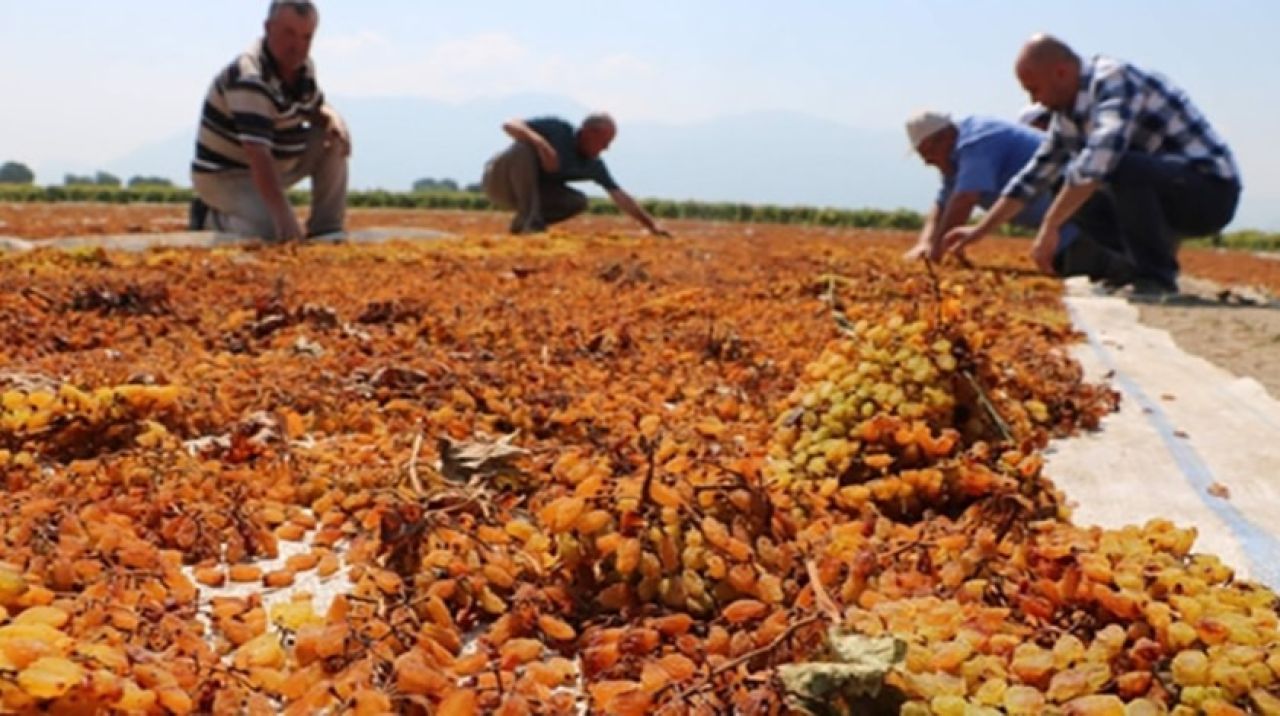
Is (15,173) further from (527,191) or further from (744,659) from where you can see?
(744,659)

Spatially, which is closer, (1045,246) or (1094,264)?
(1045,246)

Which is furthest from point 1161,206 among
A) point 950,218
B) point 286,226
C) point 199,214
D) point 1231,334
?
point 199,214

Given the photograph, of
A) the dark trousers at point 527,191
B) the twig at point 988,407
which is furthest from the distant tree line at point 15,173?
the twig at point 988,407

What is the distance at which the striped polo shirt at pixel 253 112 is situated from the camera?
777 cm

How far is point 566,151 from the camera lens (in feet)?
37.7

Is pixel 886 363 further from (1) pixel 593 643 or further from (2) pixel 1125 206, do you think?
(2) pixel 1125 206

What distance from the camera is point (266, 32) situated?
793 cm

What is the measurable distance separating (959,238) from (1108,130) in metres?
1.27

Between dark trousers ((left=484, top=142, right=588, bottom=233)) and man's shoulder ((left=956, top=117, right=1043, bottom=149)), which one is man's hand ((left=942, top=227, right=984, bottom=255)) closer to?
man's shoulder ((left=956, top=117, right=1043, bottom=149))

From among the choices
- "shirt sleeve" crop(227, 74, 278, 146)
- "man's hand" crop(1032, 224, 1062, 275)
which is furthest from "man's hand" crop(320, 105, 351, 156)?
"man's hand" crop(1032, 224, 1062, 275)

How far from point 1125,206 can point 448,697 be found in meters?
6.50

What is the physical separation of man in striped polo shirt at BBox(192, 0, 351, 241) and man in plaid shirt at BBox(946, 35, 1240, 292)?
4.78 metres

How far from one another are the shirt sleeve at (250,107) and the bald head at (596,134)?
3.76 meters

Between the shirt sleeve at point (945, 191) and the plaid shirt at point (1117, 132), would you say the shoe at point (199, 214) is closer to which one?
the shirt sleeve at point (945, 191)
